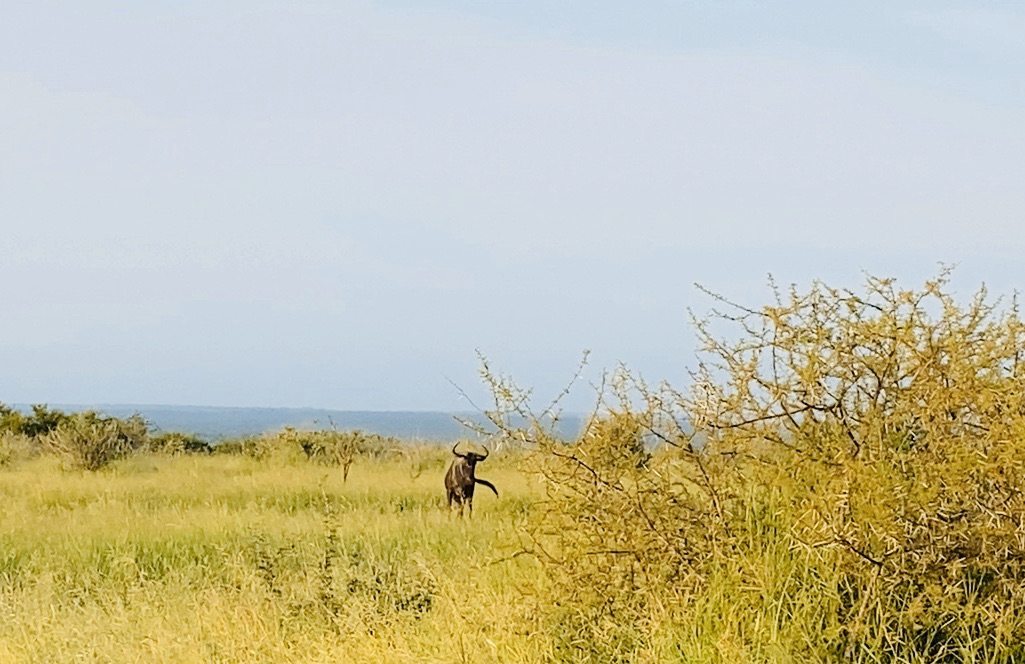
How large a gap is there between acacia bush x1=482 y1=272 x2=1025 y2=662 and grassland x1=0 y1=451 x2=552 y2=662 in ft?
1.56

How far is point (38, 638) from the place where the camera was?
6.70 metres

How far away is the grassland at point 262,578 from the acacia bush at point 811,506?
0.48 metres

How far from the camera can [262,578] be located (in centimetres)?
773

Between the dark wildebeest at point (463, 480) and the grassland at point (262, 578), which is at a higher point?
the dark wildebeest at point (463, 480)

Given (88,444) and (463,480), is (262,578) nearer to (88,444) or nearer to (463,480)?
(463,480)

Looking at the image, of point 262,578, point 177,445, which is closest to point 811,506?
point 262,578

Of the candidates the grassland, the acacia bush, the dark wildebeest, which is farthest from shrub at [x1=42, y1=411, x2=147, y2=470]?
the acacia bush

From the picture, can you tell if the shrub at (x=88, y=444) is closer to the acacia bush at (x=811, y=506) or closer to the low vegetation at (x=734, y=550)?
the low vegetation at (x=734, y=550)

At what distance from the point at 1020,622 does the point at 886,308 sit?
52.2 inches

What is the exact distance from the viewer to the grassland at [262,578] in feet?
20.4

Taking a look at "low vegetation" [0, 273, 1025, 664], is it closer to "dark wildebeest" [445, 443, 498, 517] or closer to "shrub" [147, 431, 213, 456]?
"dark wildebeest" [445, 443, 498, 517]

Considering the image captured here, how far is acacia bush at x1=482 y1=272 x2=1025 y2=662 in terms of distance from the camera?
17.2ft

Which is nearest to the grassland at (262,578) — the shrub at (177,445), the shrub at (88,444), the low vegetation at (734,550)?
the low vegetation at (734,550)

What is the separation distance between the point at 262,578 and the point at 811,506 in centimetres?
353
